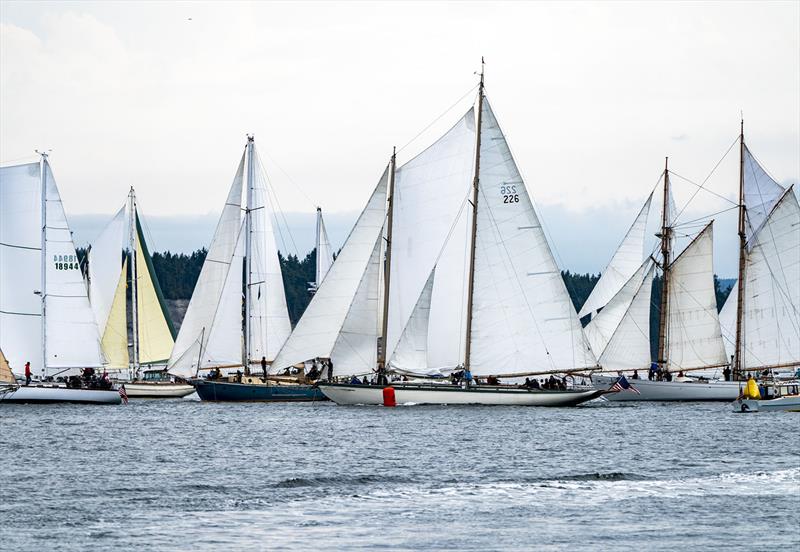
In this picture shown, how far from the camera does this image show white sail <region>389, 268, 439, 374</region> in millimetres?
73375

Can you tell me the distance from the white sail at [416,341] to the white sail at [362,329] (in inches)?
100

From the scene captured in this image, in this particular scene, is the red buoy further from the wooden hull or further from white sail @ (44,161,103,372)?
white sail @ (44,161,103,372)

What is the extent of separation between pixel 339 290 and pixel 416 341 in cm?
554

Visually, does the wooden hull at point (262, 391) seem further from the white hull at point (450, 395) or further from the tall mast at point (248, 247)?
the white hull at point (450, 395)

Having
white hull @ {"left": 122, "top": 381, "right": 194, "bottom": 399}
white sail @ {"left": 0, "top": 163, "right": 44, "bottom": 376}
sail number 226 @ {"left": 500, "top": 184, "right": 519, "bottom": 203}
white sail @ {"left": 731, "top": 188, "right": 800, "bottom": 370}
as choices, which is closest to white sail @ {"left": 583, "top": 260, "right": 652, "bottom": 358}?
white sail @ {"left": 731, "top": 188, "right": 800, "bottom": 370}

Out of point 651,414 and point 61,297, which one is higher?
point 61,297

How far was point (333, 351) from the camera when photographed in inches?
2975

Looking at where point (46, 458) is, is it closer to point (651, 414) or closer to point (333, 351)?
point (333, 351)

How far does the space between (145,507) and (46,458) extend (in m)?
14.3

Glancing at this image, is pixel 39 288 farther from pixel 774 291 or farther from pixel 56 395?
pixel 774 291

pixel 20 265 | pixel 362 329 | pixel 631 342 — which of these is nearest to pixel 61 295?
pixel 20 265

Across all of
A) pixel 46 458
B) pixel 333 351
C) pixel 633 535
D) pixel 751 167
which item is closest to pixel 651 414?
pixel 333 351

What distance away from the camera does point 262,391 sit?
8519 centimetres

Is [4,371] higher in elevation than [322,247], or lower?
lower
